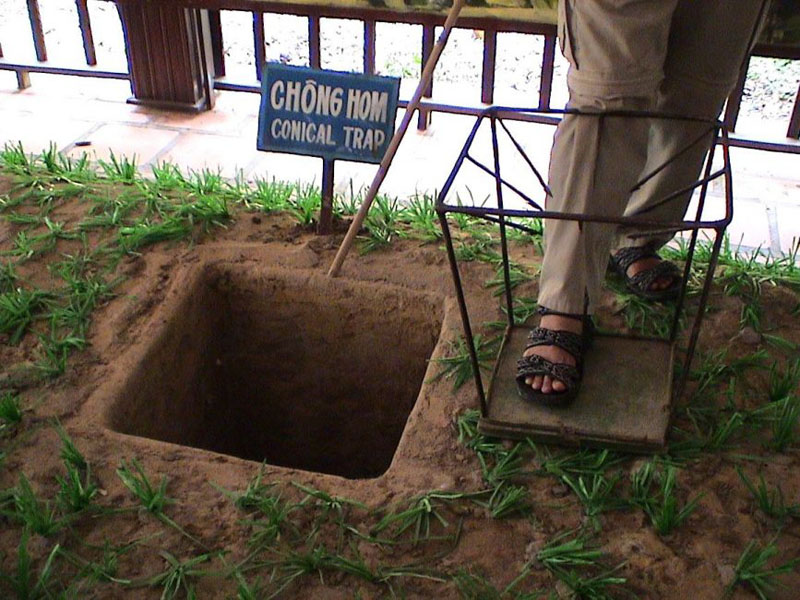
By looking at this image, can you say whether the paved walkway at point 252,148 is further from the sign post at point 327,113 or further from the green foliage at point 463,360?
the green foliage at point 463,360

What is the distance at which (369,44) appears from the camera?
330 centimetres

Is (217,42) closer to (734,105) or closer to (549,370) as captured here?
(734,105)

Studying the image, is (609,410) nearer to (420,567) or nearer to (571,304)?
(571,304)

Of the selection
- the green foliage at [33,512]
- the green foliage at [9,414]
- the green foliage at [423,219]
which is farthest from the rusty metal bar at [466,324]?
the green foliage at [9,414]

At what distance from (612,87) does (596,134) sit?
87 millimetres

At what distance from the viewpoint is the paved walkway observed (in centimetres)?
304

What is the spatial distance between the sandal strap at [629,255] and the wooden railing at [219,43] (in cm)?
118

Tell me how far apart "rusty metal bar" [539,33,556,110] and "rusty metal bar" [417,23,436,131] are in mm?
417

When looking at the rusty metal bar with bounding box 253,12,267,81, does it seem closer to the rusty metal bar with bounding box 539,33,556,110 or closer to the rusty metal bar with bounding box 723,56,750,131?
the rusty metal bar with bounding box 539,33,556,110

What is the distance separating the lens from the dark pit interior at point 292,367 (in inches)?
81.0

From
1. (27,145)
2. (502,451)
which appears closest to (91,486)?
(502,451)

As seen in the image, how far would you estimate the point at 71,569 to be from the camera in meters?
1.38

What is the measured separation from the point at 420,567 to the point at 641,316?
871mm

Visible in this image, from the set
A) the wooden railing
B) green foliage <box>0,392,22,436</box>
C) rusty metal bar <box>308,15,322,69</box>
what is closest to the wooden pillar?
the wooden railing
